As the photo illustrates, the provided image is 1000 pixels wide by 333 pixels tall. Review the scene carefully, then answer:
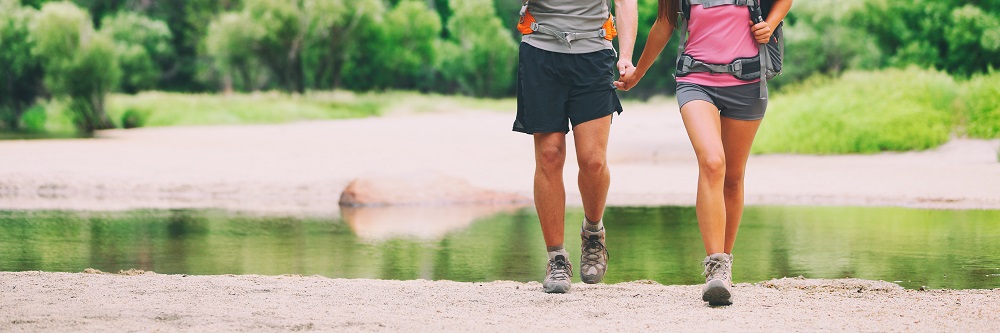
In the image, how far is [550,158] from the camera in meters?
5.44

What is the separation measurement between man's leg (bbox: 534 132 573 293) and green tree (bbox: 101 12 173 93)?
43.5 meters

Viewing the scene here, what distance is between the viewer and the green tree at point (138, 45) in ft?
162

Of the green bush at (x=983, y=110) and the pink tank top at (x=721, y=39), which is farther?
the green bush at (x=983, y=110)

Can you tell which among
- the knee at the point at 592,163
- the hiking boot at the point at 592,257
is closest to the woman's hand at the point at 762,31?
the knee at the point at 592,163

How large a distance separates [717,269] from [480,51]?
155 feet

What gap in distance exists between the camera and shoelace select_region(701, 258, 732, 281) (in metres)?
4.93

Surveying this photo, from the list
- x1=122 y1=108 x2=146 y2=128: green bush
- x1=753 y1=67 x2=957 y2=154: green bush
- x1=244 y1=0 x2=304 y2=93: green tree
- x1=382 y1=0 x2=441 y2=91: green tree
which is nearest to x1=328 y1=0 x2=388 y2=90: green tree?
x1=382 y1=0 x2=441 y2=91: green tree

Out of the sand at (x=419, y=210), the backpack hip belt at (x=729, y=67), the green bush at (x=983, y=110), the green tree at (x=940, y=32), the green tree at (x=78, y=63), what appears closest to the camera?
the sand at (x=419, y=210)

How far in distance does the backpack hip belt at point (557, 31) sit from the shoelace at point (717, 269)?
1.13 meters

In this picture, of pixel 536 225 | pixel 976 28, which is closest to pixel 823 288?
pixel 536 225

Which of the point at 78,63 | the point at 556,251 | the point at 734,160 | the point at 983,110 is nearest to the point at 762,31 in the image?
the point at 734,160

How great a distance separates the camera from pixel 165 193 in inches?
529

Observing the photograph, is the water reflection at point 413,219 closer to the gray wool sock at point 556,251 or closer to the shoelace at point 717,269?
the gray wool sock at point 556,251

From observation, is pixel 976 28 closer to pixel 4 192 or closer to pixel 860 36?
pixel 860 36
